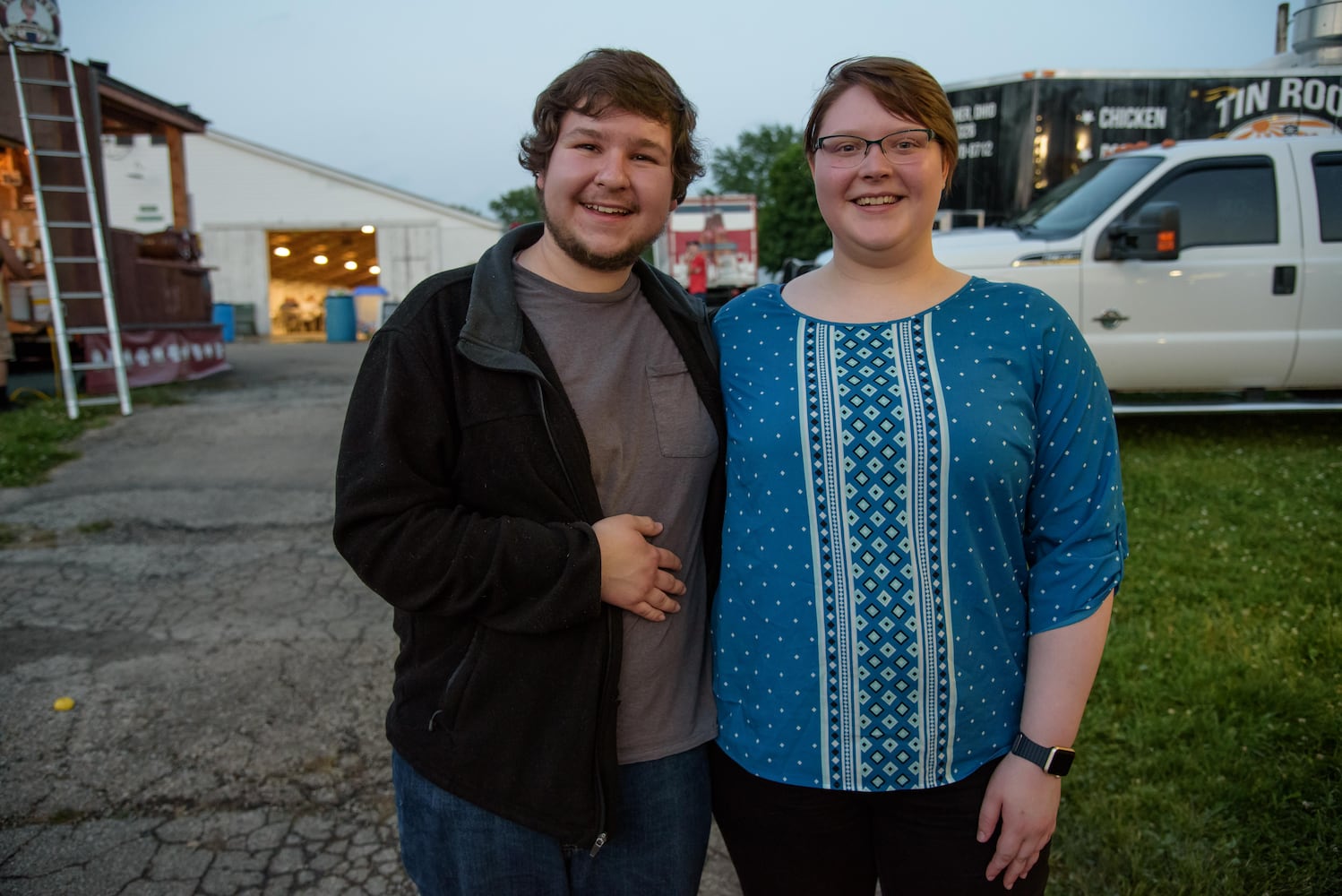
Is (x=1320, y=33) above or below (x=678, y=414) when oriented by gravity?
above

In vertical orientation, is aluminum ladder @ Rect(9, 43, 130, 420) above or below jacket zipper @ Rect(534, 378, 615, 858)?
above

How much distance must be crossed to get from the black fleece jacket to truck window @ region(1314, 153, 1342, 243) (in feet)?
23.7

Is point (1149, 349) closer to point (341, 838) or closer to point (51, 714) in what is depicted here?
point (341, 838)

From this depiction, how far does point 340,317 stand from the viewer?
25.6 meters

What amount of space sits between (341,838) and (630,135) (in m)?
2.28

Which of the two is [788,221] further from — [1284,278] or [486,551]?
[486,551]

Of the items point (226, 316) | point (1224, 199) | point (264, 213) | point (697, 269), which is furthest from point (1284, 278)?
point (264, 213)

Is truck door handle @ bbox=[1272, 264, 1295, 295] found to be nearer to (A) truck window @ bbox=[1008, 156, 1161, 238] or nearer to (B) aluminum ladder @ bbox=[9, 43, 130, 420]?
(A) truck window @ bbox=[1008, 156, 1161, 238]

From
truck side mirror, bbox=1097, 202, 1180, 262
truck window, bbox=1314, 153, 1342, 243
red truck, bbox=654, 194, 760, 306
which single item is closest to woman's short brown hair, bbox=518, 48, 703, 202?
truck side mirror, bbox=1097, 202, 1180, 262

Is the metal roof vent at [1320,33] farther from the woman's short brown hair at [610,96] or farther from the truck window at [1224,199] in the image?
the woman's short brown hair at [610,96]

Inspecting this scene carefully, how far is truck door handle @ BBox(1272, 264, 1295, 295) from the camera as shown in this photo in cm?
664

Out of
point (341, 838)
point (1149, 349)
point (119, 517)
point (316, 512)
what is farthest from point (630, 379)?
point (1149, 349)

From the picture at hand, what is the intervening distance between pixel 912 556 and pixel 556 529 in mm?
614

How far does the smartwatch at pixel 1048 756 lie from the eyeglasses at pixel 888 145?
1.07 meters
